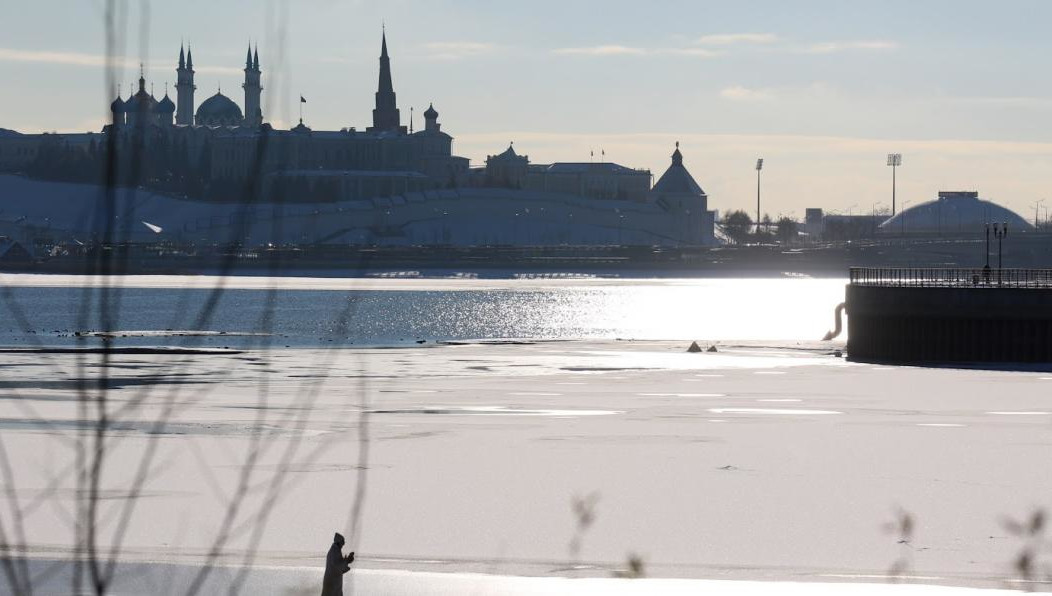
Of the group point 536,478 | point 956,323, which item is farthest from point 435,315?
point 536,478

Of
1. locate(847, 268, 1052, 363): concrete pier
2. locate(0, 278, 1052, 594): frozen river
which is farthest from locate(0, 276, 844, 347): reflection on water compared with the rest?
locate(0, 278, 1052, 594): frozen river

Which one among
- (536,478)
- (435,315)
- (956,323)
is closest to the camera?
(536,478)

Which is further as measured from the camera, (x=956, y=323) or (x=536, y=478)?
(x=956, y=323)

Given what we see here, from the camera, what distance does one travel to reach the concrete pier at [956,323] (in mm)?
51750

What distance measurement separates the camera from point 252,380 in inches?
1703

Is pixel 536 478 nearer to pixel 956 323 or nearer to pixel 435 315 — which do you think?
pixel 956 323

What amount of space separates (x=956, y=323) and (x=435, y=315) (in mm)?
65906

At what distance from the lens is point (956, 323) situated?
2090 inches

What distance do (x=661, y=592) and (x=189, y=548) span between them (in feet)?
16.2

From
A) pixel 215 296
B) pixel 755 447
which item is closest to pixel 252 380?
pixel 755 447

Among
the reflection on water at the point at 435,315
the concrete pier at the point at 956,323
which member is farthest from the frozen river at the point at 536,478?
the reflection on water at the point at 435,315

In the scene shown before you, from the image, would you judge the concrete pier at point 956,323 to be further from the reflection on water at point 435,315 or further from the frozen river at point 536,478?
the reflection on water at point 435,315

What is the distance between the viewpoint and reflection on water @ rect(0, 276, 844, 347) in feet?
271

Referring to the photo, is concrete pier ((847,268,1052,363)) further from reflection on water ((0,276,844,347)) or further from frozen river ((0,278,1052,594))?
reflection on water ((0,276,844,347))
